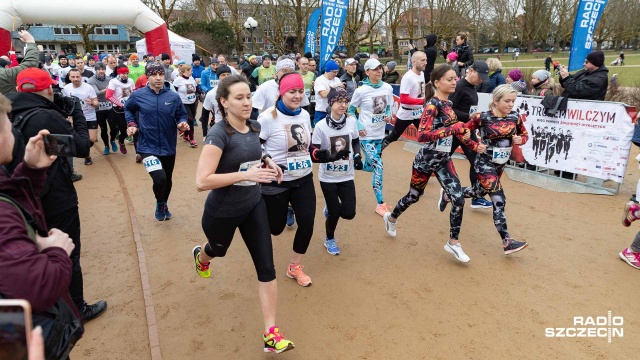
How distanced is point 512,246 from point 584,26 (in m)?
6.55

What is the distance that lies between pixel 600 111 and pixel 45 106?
24.0ft

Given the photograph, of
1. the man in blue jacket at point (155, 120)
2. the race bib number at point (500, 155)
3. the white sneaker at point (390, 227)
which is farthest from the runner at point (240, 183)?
the race bib number at point (500, 155)

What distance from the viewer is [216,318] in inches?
150

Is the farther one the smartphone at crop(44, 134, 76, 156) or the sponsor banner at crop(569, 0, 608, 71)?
the sponsor banner at crop(569, 0, 608, 71)

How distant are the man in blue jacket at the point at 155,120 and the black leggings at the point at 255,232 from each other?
2.62m

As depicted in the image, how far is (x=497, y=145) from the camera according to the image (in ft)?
15.4

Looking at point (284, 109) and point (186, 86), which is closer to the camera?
point (284, 109)

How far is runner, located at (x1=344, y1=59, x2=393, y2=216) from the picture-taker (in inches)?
239

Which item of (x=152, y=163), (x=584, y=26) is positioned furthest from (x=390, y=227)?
(x=584, y=26)

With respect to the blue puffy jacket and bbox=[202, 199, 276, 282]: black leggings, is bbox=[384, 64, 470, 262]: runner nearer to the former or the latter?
bbox=[202, 199, 276, 282]: black leggings

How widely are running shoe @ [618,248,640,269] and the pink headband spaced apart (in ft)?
13.1

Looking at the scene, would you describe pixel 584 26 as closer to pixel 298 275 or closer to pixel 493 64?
pixel 493 64

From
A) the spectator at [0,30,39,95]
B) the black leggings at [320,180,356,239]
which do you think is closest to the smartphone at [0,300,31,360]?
the black leggings at [320,180,356,239]

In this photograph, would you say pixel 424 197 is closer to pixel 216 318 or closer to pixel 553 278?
pixel 553 278
